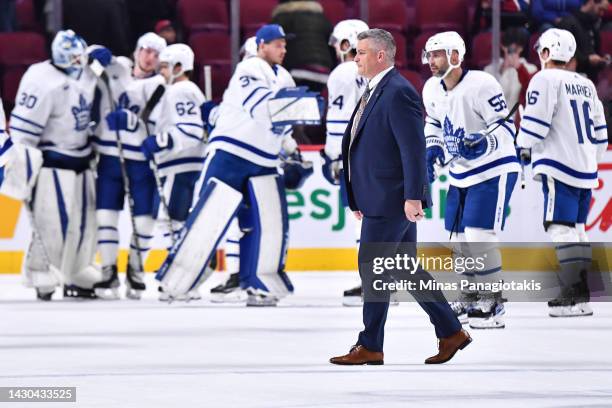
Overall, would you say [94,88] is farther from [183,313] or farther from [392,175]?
[392,175]

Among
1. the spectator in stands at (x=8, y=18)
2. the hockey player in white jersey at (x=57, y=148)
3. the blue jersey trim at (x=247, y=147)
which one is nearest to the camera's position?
the blue jersey trim at (x=247, y=147)

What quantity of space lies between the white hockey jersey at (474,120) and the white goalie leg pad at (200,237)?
5.01 feet

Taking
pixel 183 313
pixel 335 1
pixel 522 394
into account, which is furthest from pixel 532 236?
pixel 522 394

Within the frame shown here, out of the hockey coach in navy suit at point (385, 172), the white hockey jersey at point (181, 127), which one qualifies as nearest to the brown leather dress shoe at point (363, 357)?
the hockey coach in navy suit at point (385, 172)

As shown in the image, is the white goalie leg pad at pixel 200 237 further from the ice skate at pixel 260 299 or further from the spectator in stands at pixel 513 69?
the spectator in stands at pixel 513 69

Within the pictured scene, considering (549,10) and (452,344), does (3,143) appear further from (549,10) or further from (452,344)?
(549,10)

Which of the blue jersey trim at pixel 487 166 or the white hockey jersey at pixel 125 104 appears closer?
the blue jersey trim at pixel 487 166

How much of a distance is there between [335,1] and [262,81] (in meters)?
4.17

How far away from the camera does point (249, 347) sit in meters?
7.07

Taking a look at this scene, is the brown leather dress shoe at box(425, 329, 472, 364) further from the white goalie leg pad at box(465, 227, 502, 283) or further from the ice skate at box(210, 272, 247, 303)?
the ice skate at box(210, 272, 247, 303)

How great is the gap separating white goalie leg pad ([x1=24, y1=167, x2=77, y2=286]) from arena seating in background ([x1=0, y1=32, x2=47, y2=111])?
3.03 metres

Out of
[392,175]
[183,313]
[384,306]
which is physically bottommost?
[183,313]

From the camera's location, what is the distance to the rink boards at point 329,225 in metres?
11.9

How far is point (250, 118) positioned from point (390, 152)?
321 centimetres
